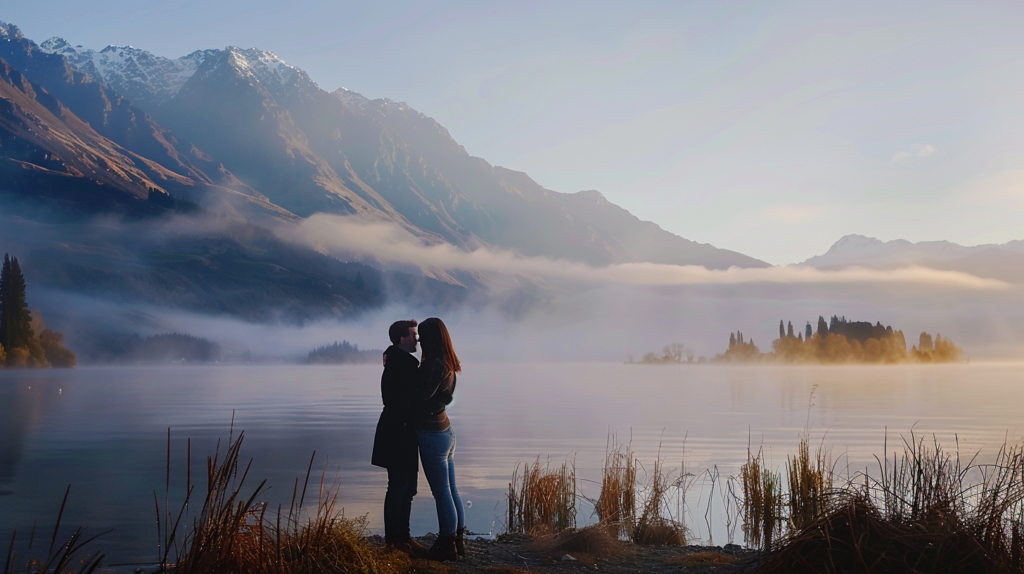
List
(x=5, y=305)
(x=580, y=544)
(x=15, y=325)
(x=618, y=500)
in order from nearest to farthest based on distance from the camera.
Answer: (x=580, y=544), (x=618, y=500), (x=5, y=305), (x=15, y=325)

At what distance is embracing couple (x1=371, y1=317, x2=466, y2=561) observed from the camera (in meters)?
8.17

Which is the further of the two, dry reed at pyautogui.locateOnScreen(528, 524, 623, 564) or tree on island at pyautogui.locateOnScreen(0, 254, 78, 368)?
tree on island at pyautogui.locateOnScreen(0, 254, 78, 368)

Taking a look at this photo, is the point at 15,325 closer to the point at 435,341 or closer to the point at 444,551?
the point at 444,551

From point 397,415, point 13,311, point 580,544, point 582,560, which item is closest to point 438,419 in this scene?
point 397,415

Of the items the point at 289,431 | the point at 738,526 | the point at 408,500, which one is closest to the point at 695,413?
the point at 289,431

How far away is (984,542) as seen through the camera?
6.51 meters

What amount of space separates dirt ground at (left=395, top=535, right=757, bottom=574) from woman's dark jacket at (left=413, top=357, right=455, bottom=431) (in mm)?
1437

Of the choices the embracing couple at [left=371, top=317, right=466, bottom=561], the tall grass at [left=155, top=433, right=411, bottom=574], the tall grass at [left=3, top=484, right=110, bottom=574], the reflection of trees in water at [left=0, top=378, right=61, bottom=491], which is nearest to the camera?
the tall grass at [left=3, top=484, right=110, bottom=574]

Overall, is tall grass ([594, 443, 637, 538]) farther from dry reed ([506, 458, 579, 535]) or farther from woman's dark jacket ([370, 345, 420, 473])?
woman's dark jacket ([370, 345, 420, 473])

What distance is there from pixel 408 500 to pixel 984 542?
224 inches

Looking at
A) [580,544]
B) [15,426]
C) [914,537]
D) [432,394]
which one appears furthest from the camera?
[15,426]

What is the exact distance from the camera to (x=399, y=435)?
27.7 feet

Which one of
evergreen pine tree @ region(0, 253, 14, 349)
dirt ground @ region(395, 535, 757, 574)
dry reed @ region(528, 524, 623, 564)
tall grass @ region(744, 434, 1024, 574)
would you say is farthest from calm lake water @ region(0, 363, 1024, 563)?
evergreen pine tree @ region(0, 253, 14, 349)

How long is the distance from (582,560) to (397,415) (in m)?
2.78
